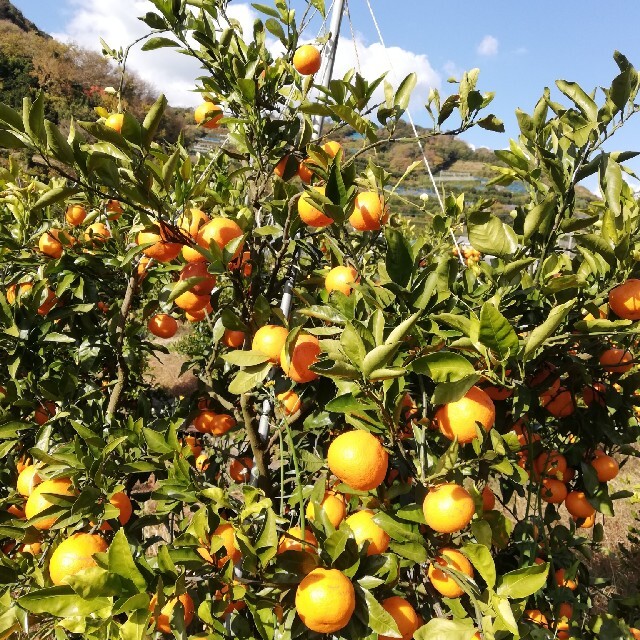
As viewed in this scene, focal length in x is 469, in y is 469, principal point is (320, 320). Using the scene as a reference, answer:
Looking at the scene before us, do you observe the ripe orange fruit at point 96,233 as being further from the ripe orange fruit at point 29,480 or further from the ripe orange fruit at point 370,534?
the ripe orange fruit at point 370,534

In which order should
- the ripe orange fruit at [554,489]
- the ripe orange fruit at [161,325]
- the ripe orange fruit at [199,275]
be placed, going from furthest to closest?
the ripe orange fruit at [161,325] → the ripe orange fruit at [554,489] → the ripe orange fruit at [199,275]

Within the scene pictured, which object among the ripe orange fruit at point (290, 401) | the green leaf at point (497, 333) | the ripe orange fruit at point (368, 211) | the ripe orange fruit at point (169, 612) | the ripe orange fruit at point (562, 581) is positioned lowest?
the ripe orange fruit at point (169, 612)

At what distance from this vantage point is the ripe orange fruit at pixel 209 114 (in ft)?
4.08

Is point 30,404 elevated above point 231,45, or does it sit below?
below

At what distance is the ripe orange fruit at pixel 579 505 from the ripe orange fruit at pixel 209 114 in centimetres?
137

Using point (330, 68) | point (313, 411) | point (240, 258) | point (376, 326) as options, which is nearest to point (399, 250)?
point (376, 326)

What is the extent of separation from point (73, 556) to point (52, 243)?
1013 mm

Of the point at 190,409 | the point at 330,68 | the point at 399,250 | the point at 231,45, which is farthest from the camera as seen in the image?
the point at 190,409

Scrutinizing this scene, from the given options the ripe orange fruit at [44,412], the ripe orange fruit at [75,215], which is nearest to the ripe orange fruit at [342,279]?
the ripe orange fruit at [44,412]

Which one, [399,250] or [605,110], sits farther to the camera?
[605,110]

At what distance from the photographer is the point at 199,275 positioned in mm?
837

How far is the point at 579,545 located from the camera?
1434mm

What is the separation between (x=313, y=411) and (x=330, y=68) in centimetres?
90

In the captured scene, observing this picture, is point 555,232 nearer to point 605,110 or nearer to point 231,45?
point 605,110
